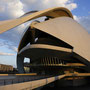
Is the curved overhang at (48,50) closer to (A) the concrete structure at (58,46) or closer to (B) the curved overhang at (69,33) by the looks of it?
(A) the concrete structure at (58,46)

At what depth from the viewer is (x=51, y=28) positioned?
24.7m

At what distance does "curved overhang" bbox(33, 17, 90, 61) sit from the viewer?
79.8ft

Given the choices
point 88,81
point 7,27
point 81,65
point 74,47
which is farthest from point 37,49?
point 88,81

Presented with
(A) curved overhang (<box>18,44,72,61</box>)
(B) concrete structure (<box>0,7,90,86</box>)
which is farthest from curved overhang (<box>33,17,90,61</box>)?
(A) curved overhang (<box>18,44,72,61</box>)

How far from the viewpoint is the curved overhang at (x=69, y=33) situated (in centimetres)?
2433

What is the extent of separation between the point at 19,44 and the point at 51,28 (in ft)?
33.3

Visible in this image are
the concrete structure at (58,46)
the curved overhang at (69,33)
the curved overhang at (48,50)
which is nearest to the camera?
the curved overhang at (48,50)

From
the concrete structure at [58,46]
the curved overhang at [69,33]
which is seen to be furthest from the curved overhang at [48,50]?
the curved overhang at [69,33]

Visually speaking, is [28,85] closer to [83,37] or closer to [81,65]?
[81,65]

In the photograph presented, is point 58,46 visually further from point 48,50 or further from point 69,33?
point 69,33

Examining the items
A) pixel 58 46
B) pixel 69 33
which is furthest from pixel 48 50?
pixel 69 33

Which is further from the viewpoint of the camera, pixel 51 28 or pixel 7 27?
pixel 51 28

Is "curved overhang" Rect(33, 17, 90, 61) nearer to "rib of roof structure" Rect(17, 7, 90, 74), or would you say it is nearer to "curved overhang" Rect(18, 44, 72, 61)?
"rib of roof structure" Rect(17, 7, 90, 74)

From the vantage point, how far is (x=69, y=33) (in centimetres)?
2680
